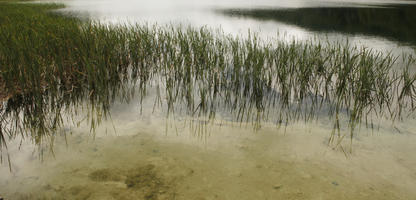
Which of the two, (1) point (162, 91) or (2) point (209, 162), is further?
(1) point (162, 91)

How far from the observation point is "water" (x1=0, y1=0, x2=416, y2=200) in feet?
6.67

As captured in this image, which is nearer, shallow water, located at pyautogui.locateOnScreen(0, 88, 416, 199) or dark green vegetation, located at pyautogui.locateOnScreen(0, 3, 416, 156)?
shallow water, located at pyautogui.locateOnScreen(0, 88, 416, 199)

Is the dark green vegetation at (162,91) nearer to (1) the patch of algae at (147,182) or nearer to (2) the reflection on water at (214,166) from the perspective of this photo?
(2) the reflection on water at (214,166)

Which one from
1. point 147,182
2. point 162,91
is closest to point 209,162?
point 147,182

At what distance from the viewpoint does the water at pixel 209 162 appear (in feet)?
6.67

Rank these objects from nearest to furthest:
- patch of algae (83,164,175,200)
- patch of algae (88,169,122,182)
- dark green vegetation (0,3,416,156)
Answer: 1. patch of algae (83,164,175,200)
2. patch of algae (88,169,122,182)
3. dark green vegetation (0,3,416,156)

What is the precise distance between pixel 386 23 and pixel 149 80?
11563 mm

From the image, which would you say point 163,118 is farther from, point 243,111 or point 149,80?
point 149,80

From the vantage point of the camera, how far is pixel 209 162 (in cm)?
239

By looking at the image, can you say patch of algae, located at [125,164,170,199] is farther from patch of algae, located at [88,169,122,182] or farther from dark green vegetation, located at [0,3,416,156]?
dark green vegetation, located at [0,3,416,156]

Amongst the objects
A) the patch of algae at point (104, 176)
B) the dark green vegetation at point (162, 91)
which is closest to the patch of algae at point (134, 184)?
the patch of algae at point (104, 176)

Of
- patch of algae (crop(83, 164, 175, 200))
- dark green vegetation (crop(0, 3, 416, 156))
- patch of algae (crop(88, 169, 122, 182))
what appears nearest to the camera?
patch of algae (crop(83, 164, 175, 200))

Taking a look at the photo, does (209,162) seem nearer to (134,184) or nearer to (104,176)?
(134,184)

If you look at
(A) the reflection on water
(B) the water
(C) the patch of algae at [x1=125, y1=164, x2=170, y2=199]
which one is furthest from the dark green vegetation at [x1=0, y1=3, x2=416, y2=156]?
→ (C) the patch of algae at [x1=125, y1=164, x2=170, y2=199]
